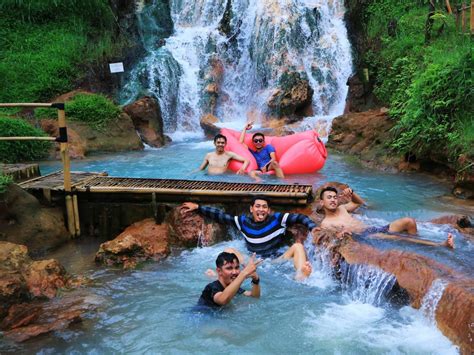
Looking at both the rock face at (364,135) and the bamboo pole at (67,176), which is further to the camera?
the rock face at (364,135)

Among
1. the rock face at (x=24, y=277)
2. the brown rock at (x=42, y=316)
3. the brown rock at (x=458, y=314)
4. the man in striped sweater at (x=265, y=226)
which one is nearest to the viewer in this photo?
the brown rock at (x=458, y=314)

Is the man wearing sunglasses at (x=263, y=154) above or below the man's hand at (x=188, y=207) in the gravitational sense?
above

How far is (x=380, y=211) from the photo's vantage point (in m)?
5.74

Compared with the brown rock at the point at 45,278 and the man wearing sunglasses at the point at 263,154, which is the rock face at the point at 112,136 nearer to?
the man wearing sunglasses at the point at 263,154

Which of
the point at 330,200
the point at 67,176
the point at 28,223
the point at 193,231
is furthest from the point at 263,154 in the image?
the point at 28,223

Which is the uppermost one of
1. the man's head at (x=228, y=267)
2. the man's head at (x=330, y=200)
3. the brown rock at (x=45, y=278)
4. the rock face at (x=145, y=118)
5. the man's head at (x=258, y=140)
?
the rock face at (x=145, y=118)

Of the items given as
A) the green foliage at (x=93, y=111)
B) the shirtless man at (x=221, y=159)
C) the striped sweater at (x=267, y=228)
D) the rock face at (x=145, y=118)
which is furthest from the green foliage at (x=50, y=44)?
the striped sweater at (x=267, y=228)

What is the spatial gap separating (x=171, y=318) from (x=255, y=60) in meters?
10.5

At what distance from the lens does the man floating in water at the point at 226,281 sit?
3.71 m

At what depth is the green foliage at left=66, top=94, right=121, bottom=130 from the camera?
10.9 m

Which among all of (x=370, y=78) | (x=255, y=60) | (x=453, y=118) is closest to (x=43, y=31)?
(x=255, y=60)

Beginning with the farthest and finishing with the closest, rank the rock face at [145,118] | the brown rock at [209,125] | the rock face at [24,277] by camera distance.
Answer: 1. the brown rock at [209,125]
2. the rock face at [145,118]
3. the rock face at [24,277]

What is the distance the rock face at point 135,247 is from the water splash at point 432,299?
2670 mm

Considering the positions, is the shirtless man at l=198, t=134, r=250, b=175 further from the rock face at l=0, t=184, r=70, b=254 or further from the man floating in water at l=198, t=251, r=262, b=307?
the man floating in water at l=198, t=251, r=262, b=307
